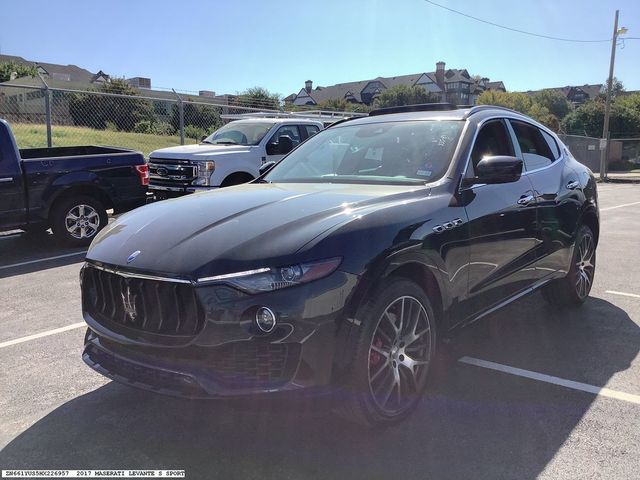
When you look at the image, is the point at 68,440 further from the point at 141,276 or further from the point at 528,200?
the point at 528,200

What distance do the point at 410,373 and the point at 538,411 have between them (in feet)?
2.82

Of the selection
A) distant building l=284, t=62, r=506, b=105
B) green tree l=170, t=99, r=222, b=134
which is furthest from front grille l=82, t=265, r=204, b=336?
distant building l=284, t=62, r=506, b=105

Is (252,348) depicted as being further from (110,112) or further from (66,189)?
(110,112)

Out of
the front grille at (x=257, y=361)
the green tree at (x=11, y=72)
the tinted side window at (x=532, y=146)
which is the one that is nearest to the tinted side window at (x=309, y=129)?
the tinted side window at (x=532, y=146)

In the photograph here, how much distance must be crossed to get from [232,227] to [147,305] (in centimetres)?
59

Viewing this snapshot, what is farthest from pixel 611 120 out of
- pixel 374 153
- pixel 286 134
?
pixel 374 153

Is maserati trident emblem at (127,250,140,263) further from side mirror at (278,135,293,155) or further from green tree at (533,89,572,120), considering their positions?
green tree at (533,89,572,120)

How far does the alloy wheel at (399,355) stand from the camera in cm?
300

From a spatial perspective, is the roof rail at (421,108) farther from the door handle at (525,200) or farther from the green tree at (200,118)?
the green tree at (200,118)

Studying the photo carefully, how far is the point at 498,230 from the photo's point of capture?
3914 millimetres

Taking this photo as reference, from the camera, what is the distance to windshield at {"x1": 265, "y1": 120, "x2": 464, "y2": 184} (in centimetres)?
388

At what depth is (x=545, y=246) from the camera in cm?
456

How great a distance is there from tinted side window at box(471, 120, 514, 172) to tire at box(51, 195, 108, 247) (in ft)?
20.8

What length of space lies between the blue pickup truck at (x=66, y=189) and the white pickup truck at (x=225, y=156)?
46.3 inches
